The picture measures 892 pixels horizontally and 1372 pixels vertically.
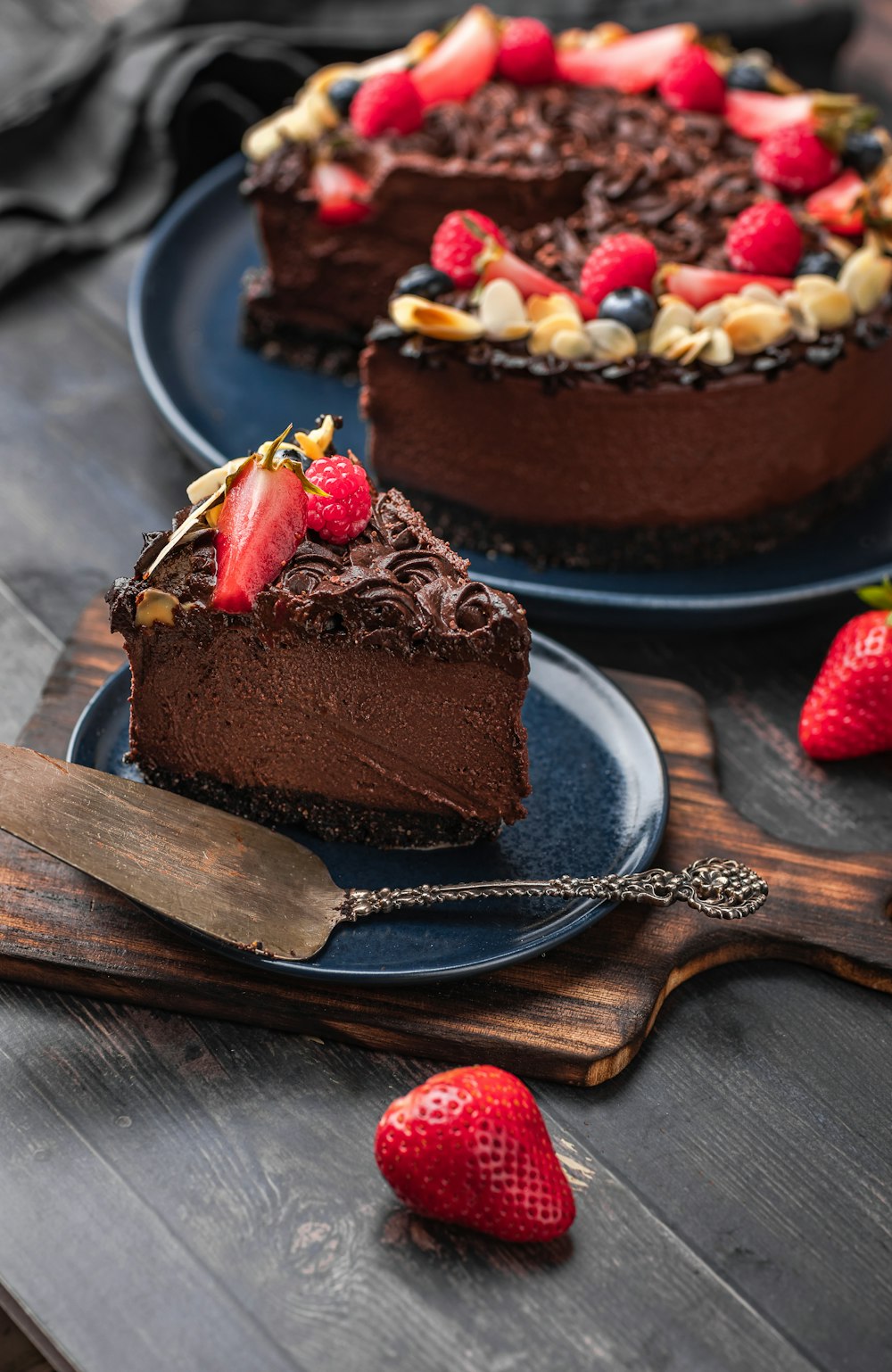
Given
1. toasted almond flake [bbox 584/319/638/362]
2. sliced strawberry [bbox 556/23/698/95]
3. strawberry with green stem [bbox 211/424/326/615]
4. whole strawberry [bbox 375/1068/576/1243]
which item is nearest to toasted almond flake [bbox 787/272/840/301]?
toasted almond flake [bbox 584/319/638/362]

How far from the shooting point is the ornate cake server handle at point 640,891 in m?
2.33

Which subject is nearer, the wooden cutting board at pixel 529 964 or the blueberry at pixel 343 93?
the wooden cutting board at pixel 529 964

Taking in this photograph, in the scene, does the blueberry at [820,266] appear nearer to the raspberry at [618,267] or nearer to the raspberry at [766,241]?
the raspberry at [766,241]

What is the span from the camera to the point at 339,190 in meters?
3.84

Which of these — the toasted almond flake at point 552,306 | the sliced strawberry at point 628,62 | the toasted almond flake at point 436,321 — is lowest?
the toasted almond flake at point 552,306

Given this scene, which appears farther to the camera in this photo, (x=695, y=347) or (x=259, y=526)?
(x=695, y=347)

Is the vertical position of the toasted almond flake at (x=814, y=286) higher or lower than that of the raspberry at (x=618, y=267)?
lower

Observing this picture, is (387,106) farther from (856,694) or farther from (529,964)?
(529,964)

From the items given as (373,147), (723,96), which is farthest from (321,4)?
(723,96)

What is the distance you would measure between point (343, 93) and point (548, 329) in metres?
1.14

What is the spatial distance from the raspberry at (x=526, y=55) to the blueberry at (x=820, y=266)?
1023 millimetres

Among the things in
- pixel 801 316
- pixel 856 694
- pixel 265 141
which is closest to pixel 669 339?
pixel 801 316

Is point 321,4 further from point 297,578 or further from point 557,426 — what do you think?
point 297,578

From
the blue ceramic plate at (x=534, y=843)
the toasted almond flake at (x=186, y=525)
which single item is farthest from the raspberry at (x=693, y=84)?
the toasted almond flake at (x=186, y=525)
